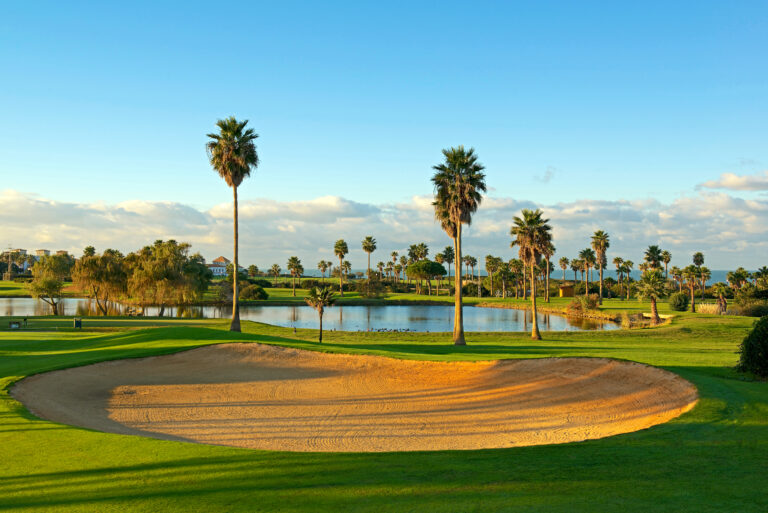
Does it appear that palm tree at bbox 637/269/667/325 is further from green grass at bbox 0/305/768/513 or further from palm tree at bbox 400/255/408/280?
palm tree at bbox 400/255/408/280

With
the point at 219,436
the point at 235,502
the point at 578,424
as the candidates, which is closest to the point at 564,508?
the point at 235,502

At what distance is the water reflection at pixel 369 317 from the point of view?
64.2 metres

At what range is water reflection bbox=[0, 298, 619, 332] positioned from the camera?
64250 mm

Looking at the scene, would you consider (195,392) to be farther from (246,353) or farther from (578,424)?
(578,424)

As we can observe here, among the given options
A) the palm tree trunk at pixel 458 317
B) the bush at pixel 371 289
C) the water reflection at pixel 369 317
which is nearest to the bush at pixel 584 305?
the water reflection at pixel 369 317

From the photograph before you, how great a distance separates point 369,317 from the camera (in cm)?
7800

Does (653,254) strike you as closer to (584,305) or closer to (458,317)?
(584,305)

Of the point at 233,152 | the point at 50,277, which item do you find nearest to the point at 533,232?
the point at 233,152

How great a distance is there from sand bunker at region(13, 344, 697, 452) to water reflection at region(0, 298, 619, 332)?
37927 mm

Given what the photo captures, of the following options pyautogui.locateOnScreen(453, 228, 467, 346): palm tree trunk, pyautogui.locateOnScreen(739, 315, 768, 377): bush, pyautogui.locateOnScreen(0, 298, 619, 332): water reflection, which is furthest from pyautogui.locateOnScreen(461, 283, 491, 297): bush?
pyautogui.locateOnScreen(739, 315, 768, 377): bush

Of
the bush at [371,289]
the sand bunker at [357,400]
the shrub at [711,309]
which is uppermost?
the bush at [371,289]

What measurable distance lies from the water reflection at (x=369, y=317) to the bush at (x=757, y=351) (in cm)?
4440

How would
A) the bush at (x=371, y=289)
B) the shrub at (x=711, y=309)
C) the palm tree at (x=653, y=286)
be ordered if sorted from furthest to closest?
1. the bush at (x=371, y=289)
2. the shrub at (x=711, y=309)
3. the palm tree at (x=653, y=286)

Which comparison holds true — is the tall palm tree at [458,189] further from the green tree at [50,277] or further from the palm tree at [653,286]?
the green tree at [50,277]
